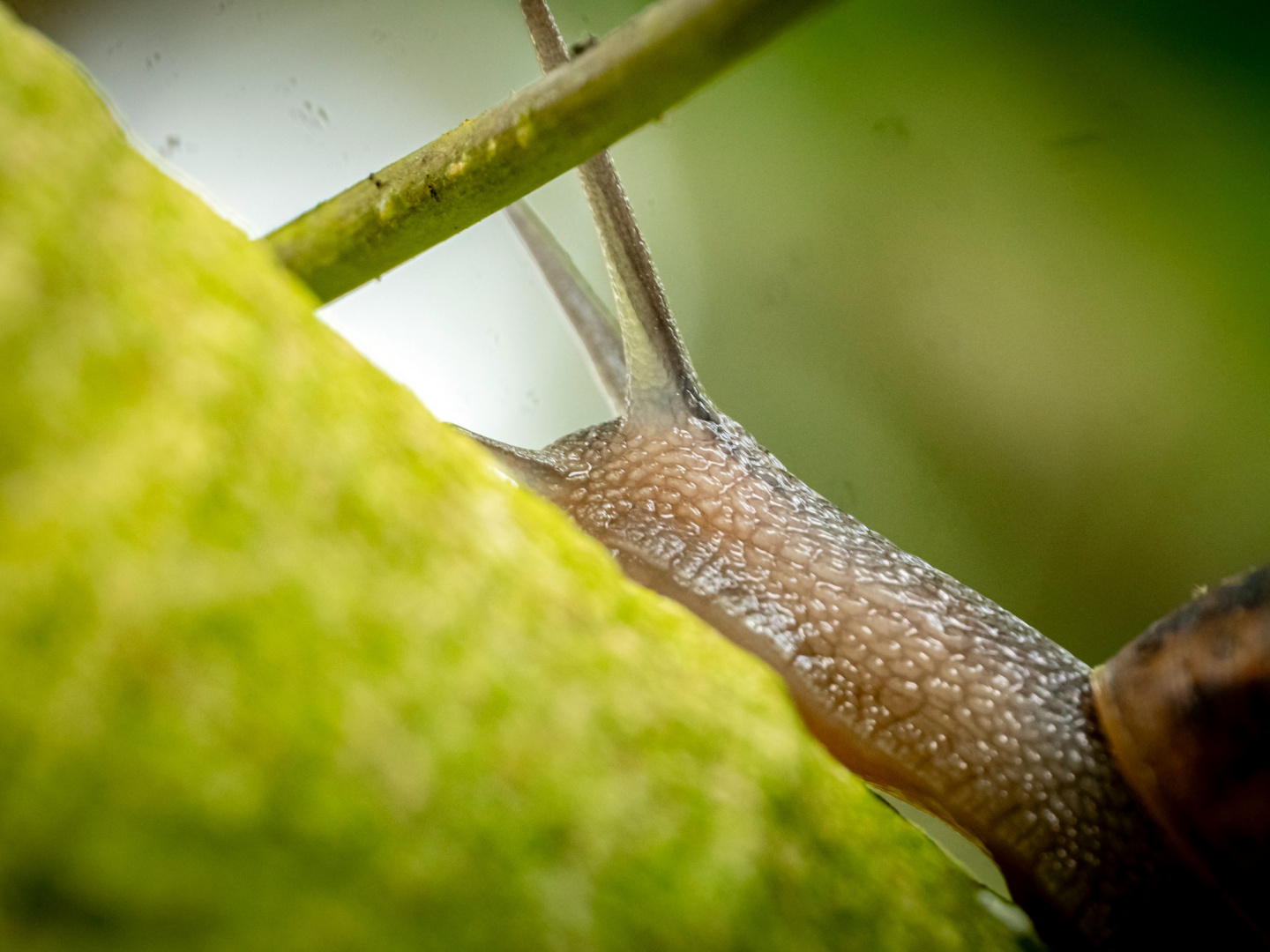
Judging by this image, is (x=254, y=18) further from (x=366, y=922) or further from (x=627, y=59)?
(x=366, y=922)

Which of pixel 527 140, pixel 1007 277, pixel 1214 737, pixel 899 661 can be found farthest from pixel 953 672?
pixel 1007 277

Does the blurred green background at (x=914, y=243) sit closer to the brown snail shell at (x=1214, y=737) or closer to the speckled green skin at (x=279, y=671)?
the brown snail shell at (x=1214, y=737)

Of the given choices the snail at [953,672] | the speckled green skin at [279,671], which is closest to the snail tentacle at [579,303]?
the snail at [953,672]

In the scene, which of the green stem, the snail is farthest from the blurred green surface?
the green stem

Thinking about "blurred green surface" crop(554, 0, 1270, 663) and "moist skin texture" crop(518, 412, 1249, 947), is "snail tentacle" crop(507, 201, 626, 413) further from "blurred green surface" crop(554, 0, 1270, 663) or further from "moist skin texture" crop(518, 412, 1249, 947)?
"moist skin texture" crop(518, 412, 1249, 947)

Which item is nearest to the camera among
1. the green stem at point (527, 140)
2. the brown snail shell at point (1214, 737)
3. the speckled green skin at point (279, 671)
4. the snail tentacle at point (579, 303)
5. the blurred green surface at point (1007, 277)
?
the speckled green skin at point (279, 671)

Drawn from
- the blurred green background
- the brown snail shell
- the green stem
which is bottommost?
the brown snail shell

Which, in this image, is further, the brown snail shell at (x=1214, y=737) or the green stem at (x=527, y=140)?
the brown snail shell at (x=1214, y=737)

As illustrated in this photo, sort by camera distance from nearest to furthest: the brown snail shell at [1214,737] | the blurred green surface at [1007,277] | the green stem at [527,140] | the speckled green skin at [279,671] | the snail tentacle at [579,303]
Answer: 1. the speckled green skin at [279,671]
2. the green stem at [527,140]
3. the brown snail shell at [1214,737]
4. the blurred green surface at [1007,277]
5. the snail tentacle at [579,303]
